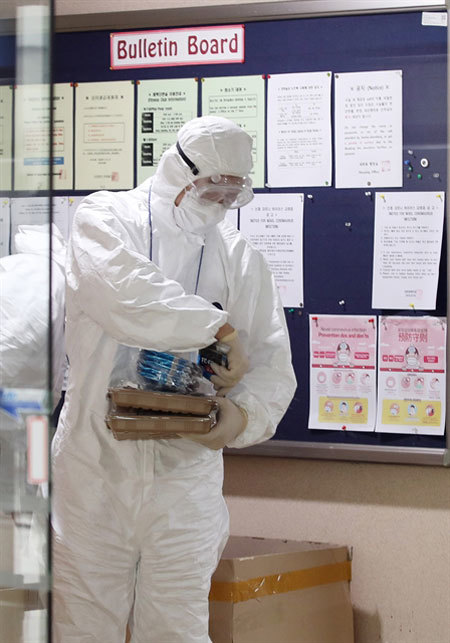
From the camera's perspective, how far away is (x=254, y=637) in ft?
6.79

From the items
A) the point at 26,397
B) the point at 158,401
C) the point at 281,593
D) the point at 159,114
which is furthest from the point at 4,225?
the point at 159,114

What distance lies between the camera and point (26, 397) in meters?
0.67

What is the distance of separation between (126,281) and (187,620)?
0.70 m

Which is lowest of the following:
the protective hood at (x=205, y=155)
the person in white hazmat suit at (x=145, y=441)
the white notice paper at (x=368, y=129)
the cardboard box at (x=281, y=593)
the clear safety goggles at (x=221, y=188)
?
the cardboard box at (x=281, y=593)

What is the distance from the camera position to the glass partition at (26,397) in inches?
26.0

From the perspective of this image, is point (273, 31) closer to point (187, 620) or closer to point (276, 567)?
point (276, 567)

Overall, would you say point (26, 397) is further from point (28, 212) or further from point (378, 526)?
point (378, 526)

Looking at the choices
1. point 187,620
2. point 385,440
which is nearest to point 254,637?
point 187,620

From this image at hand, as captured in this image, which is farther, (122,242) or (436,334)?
(436,334)

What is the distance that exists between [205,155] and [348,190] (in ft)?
2.56

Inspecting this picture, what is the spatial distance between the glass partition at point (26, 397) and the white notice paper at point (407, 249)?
1.82 meters

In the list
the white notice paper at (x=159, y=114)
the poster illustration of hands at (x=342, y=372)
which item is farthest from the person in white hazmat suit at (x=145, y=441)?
the white notice paper at (x=159, y=114)

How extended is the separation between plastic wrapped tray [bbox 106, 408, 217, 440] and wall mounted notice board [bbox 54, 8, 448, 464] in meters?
→ 0.84

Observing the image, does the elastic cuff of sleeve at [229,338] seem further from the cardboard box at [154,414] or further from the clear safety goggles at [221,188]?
the clear safety goggles at [221,188]
